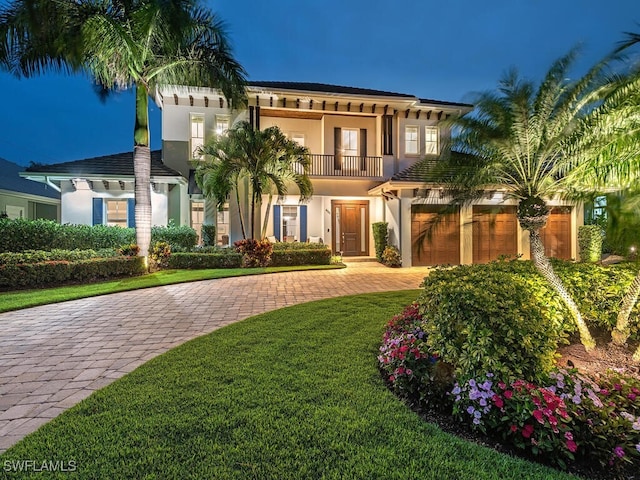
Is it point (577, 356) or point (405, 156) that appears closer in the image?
point (577, 356)

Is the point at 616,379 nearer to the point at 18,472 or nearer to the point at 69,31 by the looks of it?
the point at 18,472

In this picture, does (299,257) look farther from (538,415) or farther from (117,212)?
(538,415)

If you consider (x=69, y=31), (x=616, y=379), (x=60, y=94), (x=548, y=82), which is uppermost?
(x=60, y=94)

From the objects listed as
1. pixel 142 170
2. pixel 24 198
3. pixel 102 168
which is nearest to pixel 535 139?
pixel 142 170

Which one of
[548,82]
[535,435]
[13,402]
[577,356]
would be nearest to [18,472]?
[13,402]

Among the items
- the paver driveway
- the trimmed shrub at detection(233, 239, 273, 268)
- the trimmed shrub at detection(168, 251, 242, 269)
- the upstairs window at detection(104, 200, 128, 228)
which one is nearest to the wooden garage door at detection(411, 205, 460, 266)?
the paver driveway

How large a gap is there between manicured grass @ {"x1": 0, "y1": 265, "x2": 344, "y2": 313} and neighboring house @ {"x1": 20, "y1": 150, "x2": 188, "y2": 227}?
3.97 m

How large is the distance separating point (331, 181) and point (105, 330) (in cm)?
1123

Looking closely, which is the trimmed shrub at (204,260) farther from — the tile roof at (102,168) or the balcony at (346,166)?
the balcony at (346,166)

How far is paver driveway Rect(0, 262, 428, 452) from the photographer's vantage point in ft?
9.97

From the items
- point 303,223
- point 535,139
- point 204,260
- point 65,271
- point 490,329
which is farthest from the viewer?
point 303,223

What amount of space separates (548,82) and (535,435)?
397 centimetres

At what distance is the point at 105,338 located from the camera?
15.3 ft

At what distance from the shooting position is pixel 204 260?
1160cm
